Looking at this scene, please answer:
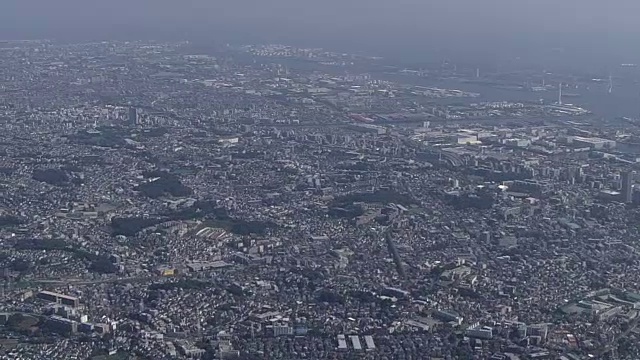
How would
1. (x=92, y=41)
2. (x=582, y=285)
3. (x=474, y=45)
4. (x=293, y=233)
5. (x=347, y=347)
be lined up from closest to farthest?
(x=347, y=347), (x=582, y=285), (x=293, y=233), (x=92, y=41), (x=474, y=45)

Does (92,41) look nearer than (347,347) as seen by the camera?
No

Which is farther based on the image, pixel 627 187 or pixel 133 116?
pixel 133 116

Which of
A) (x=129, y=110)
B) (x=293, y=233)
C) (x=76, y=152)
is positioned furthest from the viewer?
(x=129, y=110)

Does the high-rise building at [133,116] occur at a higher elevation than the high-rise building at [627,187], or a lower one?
higher

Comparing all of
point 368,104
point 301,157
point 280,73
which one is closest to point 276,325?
point 301,157

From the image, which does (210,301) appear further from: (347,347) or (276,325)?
(347,347)

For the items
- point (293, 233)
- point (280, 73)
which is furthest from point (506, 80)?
point (293, 233)

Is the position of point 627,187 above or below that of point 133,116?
below

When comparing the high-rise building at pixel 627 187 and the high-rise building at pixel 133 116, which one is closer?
the high-rise building at pixel 627 187
